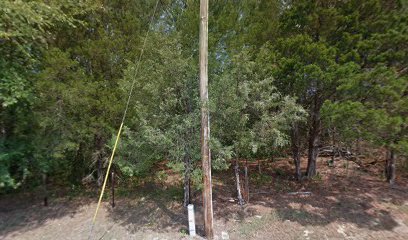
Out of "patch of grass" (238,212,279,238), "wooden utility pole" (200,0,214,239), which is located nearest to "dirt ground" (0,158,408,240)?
"patch of grass" (238,212,279,238)

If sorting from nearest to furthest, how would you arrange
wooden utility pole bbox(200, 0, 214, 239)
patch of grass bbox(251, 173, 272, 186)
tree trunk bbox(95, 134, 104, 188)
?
1. wooden utility pole bbox(200, 0, 214, 239)
2. tree trunk bbox(95, 134, 104, 188)
3. patch of grass bbox(251, 173, 272, 186)

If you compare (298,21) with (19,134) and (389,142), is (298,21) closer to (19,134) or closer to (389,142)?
(389,142)

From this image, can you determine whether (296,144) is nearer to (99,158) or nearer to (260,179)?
(260,179)

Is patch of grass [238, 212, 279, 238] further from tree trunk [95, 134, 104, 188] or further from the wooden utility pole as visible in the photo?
tree trunk [95, 134, 104, 188]

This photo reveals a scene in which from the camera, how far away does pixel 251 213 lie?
21.0 ft

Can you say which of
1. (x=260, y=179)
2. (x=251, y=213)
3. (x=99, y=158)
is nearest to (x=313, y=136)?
(x=260, y=179)

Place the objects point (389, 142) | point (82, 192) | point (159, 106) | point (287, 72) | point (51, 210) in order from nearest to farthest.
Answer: point (389, 142) → point (159, 106) → point (287, 72) → point (51, 210) → point (82, 192)

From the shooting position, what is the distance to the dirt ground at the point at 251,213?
18.4ft

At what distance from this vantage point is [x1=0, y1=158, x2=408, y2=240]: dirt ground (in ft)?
18.4

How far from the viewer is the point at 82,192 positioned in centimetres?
872

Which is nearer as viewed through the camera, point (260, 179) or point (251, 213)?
point (251, 213)

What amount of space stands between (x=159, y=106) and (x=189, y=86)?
0.88 m

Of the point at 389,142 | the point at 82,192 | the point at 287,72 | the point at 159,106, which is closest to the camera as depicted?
the point at 389,142

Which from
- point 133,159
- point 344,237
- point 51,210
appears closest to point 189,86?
point 133,159
